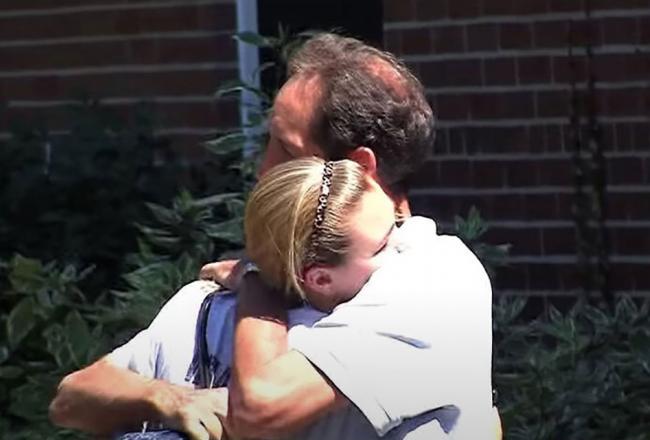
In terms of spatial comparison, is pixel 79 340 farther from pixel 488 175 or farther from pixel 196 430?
pixel 196 430

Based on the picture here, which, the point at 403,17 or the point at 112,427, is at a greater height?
the point at 403,17

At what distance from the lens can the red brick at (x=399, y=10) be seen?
20.4 feet

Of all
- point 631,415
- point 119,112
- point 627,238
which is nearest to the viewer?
point 631,415

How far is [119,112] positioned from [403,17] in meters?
1.21

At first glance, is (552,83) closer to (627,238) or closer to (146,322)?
(627,238)

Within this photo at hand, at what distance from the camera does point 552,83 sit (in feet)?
19.6

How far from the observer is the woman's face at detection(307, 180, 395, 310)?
293 centimetres

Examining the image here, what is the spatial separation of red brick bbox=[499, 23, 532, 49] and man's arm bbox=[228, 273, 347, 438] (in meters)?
3.23

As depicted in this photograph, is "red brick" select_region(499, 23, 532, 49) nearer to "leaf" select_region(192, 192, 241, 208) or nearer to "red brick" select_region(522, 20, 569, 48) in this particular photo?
"red brick" select_region(522, 20, 569, 48)

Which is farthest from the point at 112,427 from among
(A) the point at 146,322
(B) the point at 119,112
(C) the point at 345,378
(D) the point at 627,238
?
(B) the point at 119,112

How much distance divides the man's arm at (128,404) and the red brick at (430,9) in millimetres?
3162

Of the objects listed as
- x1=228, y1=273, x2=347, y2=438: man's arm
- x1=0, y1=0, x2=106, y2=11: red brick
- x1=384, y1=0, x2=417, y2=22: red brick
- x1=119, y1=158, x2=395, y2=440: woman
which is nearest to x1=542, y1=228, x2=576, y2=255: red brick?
x1=384, y1=0, x2=417, y2=22: red brick

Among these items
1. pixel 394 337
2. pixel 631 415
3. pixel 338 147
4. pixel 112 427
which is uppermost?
pixel 338 147

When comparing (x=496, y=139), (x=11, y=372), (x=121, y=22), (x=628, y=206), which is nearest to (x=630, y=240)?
(x=628, y=206)
